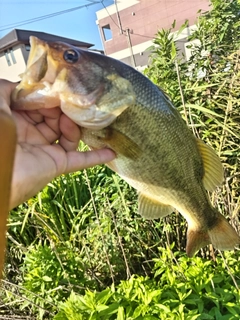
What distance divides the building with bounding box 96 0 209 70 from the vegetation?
1689 centimetres

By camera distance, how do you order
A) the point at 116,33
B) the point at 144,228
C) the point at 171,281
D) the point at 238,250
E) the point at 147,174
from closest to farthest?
the point at 147,174 < the point at 171,281 < the point at 238,250 < the point at 144,228 < the point at 116,33

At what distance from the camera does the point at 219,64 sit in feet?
9.95

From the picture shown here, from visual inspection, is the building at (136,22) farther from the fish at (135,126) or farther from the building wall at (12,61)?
the fish at (135,126)

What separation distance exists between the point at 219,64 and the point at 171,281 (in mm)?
1781

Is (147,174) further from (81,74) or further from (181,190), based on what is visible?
(81,74)

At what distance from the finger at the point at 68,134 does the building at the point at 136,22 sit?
18484mm

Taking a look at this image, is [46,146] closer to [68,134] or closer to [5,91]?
[68,134]

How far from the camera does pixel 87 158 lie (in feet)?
4.89

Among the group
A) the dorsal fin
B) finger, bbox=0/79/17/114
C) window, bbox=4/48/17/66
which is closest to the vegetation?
the dorsal fin

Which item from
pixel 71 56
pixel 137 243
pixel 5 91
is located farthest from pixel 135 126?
pixel 137 243

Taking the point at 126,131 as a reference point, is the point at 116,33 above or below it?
below

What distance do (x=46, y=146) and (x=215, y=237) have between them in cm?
89

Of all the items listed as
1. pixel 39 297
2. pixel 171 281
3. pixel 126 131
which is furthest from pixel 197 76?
pixel 39 297

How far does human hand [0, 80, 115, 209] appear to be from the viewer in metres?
1.26
